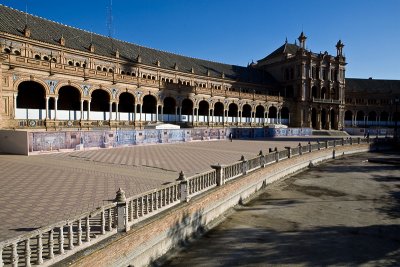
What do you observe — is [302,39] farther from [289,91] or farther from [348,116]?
[348,116]

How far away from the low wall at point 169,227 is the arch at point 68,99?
2639 cm

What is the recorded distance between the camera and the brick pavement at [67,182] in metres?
7.79

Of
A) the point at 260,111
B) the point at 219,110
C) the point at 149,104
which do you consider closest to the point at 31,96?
the point at 149,104

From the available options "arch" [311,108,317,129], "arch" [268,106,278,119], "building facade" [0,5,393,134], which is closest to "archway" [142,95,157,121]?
"building facade" [0,5,393,134]

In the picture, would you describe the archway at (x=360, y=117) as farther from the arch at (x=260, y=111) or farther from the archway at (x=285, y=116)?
the arch at (x=260, y=111)

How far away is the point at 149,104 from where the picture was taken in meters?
44.7

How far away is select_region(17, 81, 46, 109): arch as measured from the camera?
31891mm

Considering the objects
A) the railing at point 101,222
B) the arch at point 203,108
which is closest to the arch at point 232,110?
the arch at point 203,108

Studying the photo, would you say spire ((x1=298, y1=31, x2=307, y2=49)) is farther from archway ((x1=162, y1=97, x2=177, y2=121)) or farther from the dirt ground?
the dirt ground

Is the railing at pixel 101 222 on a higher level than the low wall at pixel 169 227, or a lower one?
higher

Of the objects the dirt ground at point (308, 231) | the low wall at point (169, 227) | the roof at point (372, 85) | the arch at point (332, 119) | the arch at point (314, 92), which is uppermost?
the roof at point (372, 85)

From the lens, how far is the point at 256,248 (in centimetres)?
965

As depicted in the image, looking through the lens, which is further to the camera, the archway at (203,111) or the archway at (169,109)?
the archway at (203,111)

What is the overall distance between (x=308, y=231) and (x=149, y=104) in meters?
36.3
